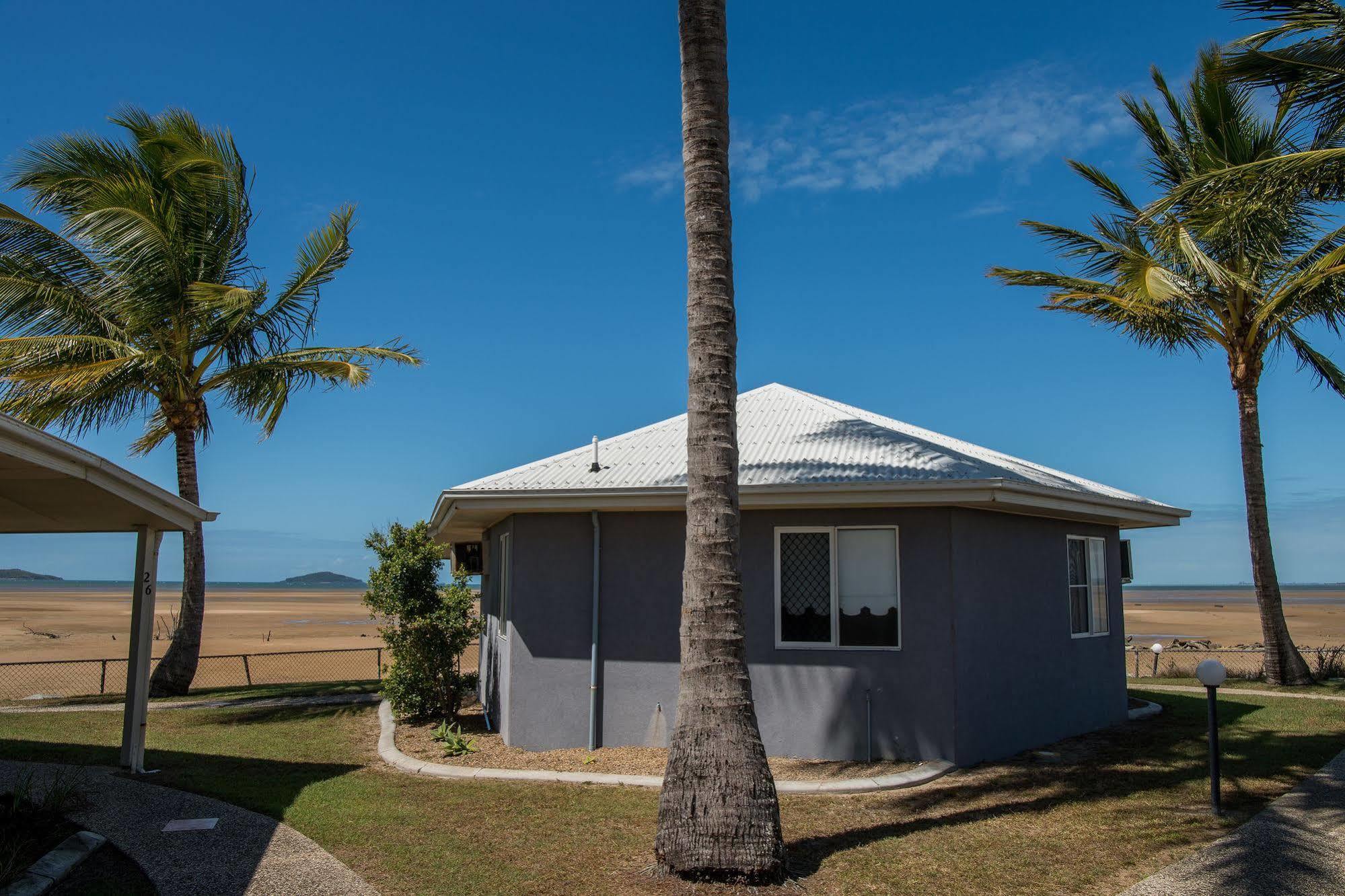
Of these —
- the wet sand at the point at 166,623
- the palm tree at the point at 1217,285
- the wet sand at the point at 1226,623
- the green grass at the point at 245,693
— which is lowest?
the wet sand at the point at 166,623

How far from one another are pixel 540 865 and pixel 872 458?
19.4ft

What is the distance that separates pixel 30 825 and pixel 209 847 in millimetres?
1204

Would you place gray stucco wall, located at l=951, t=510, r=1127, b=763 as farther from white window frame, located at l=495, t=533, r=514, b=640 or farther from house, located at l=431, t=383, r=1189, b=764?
white window frame, located at l=495, t=533, r=514, b=640

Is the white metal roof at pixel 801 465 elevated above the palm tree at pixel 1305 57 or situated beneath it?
situated beneath

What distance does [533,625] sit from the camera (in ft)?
36.8

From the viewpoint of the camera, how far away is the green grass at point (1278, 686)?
16.8 metres

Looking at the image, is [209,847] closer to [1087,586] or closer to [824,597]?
[824,597]

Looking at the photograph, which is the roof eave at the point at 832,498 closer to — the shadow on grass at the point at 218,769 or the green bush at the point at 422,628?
the green bush at the point at 422,628

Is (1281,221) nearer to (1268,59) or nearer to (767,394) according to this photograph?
(1268,59)

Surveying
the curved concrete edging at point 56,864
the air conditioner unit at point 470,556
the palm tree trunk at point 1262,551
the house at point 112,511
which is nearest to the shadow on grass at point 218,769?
the house at point 112,511

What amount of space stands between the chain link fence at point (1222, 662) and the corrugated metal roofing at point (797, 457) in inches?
309

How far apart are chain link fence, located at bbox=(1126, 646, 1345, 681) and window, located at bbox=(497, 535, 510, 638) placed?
11653 millimetres

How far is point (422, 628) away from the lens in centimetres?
1288

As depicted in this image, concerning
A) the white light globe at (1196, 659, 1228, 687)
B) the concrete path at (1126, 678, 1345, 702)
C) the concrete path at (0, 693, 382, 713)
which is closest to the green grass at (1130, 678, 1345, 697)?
the concrete path at (1126, 678, 1345, 702)
